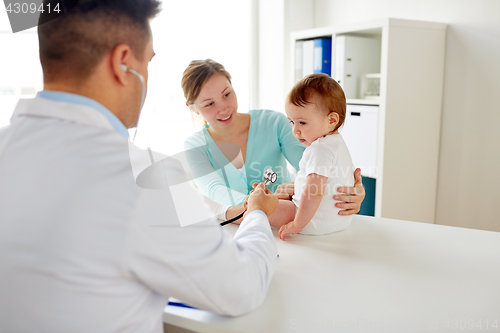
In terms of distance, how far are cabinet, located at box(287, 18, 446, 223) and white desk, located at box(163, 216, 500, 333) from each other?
1189 mm

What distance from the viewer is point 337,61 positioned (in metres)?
2.52

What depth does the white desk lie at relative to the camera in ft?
2.42

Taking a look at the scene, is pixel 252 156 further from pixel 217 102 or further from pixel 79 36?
pixel 79 36

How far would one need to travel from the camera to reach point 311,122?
125 cm

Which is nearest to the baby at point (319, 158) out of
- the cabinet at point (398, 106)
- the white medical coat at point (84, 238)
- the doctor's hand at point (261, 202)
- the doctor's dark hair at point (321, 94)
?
the doctor's dark hair at point (321, 94)

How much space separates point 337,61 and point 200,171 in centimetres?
130

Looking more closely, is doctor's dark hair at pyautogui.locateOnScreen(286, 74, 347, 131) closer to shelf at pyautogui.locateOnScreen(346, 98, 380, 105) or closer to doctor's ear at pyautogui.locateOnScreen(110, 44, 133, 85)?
doctor's ear at pyautogui.locateOnScreen(110, 44, 133, 85)

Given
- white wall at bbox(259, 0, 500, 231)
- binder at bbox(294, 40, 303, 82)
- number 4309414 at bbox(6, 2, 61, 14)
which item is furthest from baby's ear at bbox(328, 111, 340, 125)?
binder at bbox(294, 40, 303, 82)

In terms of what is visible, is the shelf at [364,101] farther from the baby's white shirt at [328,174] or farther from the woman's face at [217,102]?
the baby's white shirt at [328,174]

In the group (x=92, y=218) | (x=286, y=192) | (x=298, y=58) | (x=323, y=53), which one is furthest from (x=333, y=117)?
(x=298, y=58)

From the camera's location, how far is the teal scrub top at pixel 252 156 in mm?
1743

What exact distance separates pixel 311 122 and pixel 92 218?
2.66ft

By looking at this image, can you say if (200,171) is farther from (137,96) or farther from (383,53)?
(383,53)

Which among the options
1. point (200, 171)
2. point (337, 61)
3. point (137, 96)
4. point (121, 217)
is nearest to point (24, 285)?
point (121, 217)
